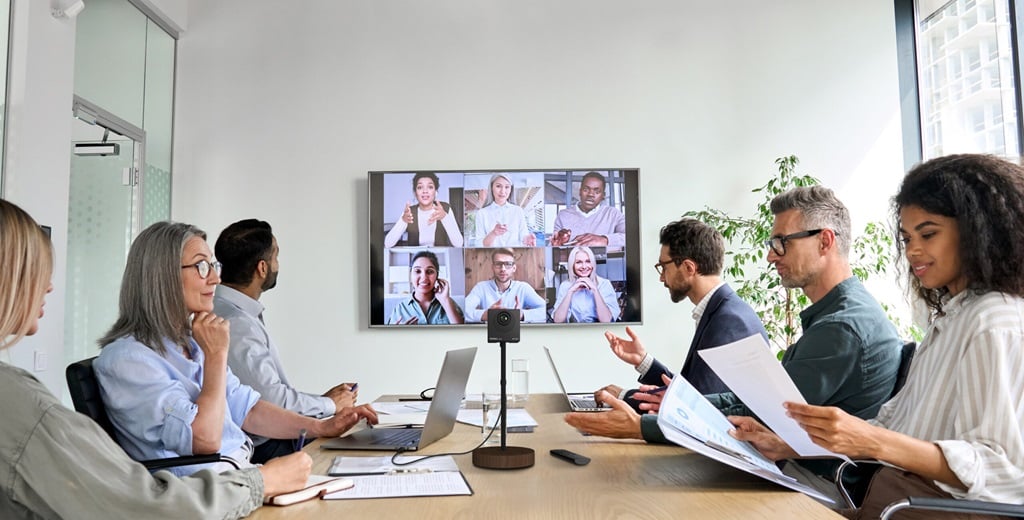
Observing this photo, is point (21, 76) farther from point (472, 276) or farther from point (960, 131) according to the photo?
point (960, 131)

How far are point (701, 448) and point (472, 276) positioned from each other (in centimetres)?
305

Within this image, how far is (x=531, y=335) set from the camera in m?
4.40

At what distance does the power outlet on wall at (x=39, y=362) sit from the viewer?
10.8ft

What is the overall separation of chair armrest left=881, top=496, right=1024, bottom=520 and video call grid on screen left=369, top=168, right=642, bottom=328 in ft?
9.98

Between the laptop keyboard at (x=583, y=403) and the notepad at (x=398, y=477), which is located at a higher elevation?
the notepad at (x=398, y=477)

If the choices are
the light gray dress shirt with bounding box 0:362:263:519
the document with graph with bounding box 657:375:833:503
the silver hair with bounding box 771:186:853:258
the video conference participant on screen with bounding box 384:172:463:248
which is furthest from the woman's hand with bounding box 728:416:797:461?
the video conference participant on screen with bounding box 384:172:463:248

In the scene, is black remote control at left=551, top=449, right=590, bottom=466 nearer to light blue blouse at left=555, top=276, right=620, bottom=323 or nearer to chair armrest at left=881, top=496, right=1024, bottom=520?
chair armrest at left=881, top=496, right=1024, bottom=520

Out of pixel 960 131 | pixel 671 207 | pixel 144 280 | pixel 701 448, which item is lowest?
pixel 701 448

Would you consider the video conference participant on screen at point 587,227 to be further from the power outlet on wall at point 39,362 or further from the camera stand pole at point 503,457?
the camera stand pole at point 503,457

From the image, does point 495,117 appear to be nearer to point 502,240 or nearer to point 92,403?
point 502,240

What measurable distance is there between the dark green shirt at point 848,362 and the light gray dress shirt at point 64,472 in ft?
3.81

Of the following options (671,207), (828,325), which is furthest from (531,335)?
(828,325)

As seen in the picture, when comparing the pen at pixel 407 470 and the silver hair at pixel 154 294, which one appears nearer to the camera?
the pen at pixel 407 470

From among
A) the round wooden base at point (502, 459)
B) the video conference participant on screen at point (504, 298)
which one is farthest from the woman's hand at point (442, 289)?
the round wooden base at point (502, 459)
